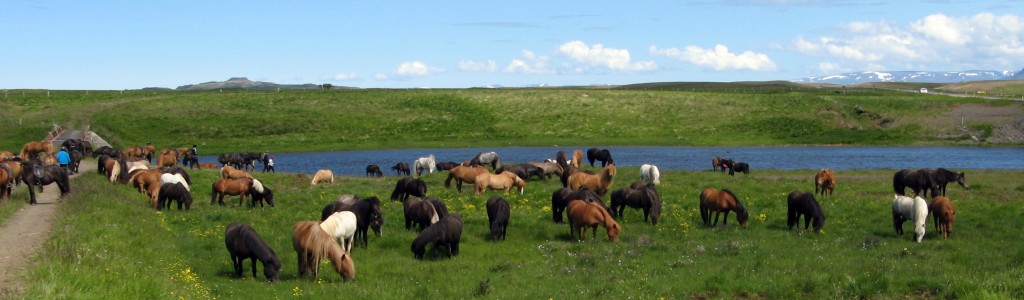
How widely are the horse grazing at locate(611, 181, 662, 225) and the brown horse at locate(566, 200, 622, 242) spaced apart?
276 centimetres

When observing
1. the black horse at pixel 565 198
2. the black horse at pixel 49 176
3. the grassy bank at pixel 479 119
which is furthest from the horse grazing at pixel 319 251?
the grassy bank at pixel 479 119

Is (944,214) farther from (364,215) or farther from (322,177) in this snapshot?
(322,177)

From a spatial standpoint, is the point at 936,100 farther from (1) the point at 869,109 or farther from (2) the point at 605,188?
(2) the point at 605,188

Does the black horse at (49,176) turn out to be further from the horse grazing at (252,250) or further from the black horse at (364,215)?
the horse grazing at (252,250)

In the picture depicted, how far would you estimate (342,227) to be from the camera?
769 inches

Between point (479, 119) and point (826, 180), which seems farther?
point (479, 119)

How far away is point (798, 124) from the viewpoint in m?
86.8

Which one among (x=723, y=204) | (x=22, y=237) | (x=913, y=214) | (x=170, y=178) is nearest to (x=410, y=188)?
(x=170, y=178)

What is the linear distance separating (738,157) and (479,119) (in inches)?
1426

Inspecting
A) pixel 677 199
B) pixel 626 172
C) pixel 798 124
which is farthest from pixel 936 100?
pixel 677 199

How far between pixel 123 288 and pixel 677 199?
19081mm

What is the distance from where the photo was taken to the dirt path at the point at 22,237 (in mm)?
13344

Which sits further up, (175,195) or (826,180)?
(175,195)

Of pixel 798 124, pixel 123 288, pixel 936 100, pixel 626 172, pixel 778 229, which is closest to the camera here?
pixel 123 288
